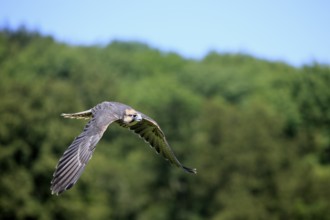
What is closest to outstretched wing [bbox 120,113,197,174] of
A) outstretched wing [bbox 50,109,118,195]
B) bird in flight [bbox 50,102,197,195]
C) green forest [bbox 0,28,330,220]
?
bird in flight [bbox 50,102,197,195]

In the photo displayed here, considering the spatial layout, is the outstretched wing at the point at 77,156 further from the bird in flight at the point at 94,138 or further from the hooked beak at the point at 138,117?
the hooked beak at the point at 138,117

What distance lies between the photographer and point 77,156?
14109 mm

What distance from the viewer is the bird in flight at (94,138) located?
1356 cm

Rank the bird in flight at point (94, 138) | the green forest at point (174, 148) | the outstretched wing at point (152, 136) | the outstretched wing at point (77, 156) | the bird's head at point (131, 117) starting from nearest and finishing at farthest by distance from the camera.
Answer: the outstretched wing at point (77, 156), the bird in flight at point (94, 138), the bird's head at point (131, 117), the outstretched wing at point (152, 136), the green forest at point (174, 148)

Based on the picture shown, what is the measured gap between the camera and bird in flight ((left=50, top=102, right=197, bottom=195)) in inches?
534

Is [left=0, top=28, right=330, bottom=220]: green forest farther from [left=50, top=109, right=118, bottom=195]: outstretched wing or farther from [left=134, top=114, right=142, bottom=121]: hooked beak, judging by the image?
[left=50, top=109, right=118, bottom=195]: outstretched wing

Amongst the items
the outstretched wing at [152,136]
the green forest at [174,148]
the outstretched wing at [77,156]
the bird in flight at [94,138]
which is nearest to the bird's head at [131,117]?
the bird in flight at [94,138]

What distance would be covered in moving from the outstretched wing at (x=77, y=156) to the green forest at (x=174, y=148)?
2857 centimetres

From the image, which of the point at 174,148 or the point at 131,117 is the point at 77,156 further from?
the point at 174,148

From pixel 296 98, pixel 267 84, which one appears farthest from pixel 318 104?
pixel 267 84

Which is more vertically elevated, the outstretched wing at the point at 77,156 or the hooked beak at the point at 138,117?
the hooked beak at the point at 138,117

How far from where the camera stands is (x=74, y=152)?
14.2 metres

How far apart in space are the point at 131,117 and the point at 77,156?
231cm

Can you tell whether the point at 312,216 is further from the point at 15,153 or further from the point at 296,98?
the point at 296,98
